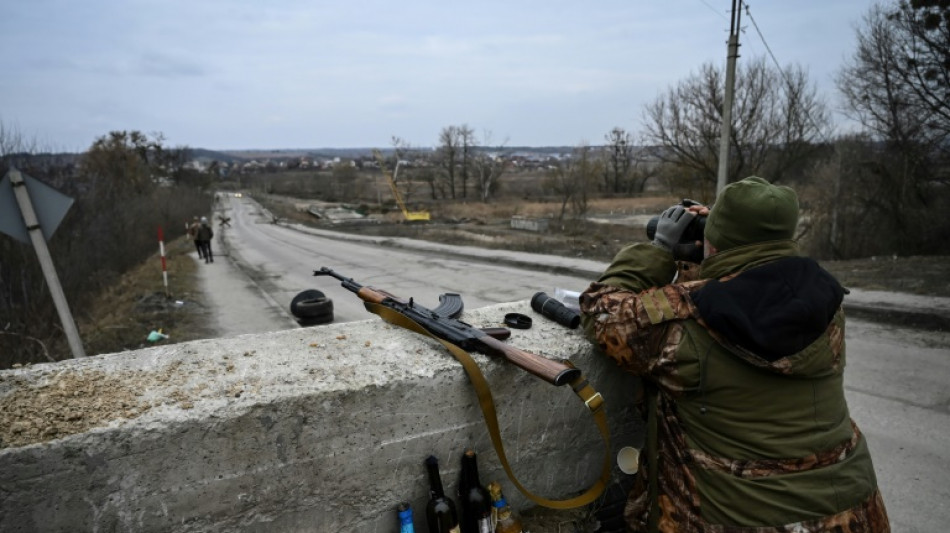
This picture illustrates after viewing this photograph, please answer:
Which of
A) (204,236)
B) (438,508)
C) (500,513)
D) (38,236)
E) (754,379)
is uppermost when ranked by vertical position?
(38,236)

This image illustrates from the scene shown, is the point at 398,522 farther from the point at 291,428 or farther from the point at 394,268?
the point at 394,268

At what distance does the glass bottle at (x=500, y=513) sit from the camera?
1.89m

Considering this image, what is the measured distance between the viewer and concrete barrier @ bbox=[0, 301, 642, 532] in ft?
4.50

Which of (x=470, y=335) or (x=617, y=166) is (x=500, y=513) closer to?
(x=470, y=335)

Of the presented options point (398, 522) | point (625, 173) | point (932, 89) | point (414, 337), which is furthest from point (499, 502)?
point (625, 173)

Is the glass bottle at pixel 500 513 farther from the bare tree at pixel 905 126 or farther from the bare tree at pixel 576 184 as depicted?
the bare tree at pixel 576 184

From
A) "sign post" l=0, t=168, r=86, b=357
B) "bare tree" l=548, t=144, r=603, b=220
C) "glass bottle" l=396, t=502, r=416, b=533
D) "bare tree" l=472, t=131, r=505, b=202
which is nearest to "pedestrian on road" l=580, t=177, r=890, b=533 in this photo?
"glass bottle" l=396, t=502, r=416, b=533

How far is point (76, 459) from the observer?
4.40 ft

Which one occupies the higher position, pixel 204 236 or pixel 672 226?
pixel 672 226

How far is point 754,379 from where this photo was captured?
1572 millimetres

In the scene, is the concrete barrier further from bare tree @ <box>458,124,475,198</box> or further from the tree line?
bare tree @ <box>458,124,475,198</box>

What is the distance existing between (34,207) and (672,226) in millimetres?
4868

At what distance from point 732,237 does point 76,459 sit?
1971mm

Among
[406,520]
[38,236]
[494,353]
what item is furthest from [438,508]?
[38,236]
